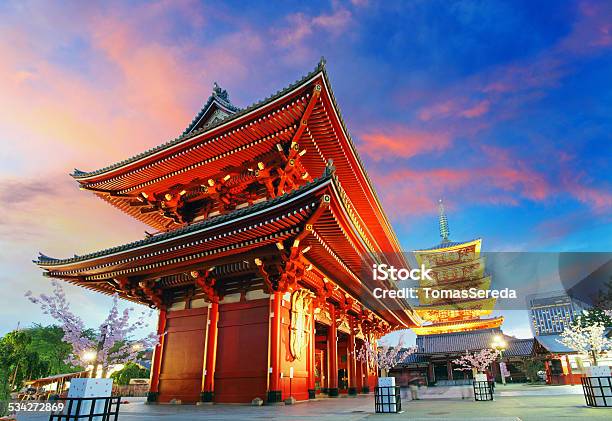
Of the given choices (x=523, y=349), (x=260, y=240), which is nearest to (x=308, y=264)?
(x=260, y=240)

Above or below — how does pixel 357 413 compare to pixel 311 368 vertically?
below

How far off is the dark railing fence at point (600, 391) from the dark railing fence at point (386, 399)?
21.1 ft

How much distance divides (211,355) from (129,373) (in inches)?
1472

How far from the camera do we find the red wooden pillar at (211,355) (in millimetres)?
14664

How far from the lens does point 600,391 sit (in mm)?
11906

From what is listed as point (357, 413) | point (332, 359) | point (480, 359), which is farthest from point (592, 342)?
point (357, 413)

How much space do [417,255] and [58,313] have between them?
60574 millimetres

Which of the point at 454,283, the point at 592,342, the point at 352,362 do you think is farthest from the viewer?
the point at 454,283

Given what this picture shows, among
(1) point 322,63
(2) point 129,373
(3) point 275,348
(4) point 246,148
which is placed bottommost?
(2) point 129,373

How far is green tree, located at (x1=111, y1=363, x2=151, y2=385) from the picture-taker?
4273 cm

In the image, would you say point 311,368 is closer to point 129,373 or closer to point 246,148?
point 246,148

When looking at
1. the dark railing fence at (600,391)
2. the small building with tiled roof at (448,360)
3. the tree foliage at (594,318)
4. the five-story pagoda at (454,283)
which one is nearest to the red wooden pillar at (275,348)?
the dark railing fence at (600,391)

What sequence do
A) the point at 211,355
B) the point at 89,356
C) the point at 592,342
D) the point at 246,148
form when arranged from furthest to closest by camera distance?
the point at 592,342
the point at 246,148
the point at 211,355
the point at 89,356

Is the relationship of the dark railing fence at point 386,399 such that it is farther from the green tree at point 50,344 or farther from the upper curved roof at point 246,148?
the green tree at point 50,344
